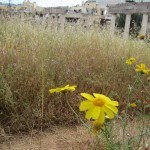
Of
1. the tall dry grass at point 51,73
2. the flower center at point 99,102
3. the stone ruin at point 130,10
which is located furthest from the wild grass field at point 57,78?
the stone ruin at point 130,10

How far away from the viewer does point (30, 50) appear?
3475 millimetres

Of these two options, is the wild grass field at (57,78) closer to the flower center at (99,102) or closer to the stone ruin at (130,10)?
the flower center at (99,102)

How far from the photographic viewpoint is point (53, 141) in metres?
2.62

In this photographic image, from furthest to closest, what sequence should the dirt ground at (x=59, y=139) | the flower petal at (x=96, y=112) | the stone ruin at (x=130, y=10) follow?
the stone ruin at (x=130, y=10), the dirt ground at (x=59, y=139), the flower petal at (x=96, y=112)

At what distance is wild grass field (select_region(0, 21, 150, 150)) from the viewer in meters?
2.80

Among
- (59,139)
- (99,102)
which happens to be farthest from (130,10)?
(99,102)

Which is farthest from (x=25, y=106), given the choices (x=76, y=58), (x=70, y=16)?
(x=70, y=16)

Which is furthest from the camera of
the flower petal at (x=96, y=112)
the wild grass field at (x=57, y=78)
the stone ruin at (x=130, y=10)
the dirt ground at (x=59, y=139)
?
the stone ruin at (x=130, y=10)

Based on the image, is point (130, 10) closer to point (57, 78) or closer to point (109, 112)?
point (57, 78)

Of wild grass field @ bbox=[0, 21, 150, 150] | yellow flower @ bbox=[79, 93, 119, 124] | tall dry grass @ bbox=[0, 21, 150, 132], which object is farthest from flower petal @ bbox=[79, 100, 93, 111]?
tall dry grass @ bbox=[0, 21, 150, 132]

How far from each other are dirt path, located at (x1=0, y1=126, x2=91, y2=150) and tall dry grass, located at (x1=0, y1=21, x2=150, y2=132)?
0.40 feet

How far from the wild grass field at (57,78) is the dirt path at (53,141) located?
0.30 ft

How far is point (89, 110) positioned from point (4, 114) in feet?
6.66

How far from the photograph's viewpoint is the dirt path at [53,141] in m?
2.46
